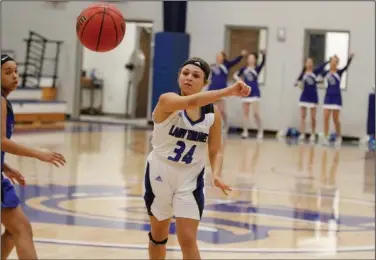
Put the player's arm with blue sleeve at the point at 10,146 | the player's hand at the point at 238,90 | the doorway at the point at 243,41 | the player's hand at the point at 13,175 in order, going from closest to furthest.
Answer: the player's hand at the point at 238,90 < the player's arm with blue sleeve at the point at 10,146 < the player's hand at the point at 13,175 < the doorway at the point at 243,41

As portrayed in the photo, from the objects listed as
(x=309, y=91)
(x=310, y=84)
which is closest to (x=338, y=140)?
(x=309, y=91)

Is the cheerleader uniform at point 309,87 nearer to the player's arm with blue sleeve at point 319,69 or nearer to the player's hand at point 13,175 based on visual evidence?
the player's arm with blue sleeve at point 319,69

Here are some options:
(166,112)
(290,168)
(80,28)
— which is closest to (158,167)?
(166,112)

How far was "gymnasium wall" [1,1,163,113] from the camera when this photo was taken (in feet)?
75.1

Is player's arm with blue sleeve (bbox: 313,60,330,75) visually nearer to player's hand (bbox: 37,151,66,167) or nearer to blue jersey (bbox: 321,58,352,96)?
blue jersey (bbox: 321,58,352,96)

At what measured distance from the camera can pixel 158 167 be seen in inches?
199

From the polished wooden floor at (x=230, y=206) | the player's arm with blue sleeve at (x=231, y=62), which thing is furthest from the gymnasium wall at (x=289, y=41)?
the polished wooden floor at (x=230, y=206)

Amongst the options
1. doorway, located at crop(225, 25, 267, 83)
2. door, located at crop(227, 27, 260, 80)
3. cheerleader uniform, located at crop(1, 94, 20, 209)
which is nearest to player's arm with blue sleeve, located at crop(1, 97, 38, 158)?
cheerleader uniform, located at crop(1, 94, 20, 209)

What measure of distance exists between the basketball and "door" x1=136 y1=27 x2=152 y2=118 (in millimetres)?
17838

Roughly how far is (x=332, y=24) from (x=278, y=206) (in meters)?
11.6

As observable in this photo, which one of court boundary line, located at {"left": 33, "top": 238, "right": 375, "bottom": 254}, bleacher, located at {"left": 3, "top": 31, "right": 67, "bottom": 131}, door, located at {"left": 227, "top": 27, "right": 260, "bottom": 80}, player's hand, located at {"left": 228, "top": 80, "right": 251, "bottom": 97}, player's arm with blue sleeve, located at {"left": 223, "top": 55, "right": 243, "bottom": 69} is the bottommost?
court boundary line, located at {"left": 33, "top": 238, "right": 375, "bottom": 254}

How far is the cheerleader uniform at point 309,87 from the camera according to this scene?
19.3 m

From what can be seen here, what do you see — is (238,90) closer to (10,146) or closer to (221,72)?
(10,146)

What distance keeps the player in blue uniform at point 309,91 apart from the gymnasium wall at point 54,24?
201 inches
